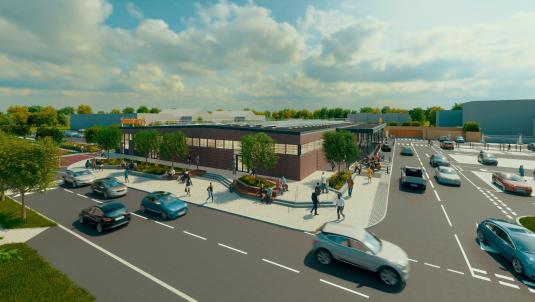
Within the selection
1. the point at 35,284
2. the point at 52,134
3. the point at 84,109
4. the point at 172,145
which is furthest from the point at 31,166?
the point at 84,109

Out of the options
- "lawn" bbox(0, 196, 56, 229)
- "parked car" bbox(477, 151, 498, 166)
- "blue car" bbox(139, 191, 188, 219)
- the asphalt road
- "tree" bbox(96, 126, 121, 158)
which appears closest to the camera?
→ the asphalt road

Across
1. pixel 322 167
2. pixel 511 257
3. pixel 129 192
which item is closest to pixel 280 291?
pixel 511 257

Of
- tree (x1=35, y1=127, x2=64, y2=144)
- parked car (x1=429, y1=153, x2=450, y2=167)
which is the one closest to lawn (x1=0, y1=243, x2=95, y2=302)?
parked car (x1=429, y1=153, x2=450, y2=167)

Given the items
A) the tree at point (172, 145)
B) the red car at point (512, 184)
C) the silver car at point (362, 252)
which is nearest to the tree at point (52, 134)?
the tree at point (172, 145)

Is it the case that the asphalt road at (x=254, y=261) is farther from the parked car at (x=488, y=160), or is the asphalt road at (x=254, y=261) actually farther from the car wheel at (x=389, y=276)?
the parked car at (x=488, y=160)

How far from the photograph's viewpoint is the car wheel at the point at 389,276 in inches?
384

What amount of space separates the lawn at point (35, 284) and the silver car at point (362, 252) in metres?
8.96

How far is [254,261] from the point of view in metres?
11.5

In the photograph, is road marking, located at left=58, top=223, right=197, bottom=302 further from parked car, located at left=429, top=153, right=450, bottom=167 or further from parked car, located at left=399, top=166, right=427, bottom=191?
parked car, located at left=429, top=153, right=450, bottom=167

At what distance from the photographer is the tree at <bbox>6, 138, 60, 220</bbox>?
1558 cm

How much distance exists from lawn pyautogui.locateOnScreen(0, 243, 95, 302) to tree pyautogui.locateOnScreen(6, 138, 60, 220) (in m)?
6.12

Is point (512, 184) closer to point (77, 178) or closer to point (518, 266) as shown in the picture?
point (518, 266)

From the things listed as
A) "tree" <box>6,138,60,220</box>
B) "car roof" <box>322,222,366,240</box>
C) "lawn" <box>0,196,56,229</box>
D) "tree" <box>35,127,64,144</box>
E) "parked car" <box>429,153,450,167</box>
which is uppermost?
"tree" <box>35,127,64,144</box>

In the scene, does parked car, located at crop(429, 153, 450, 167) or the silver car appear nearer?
the silver car
